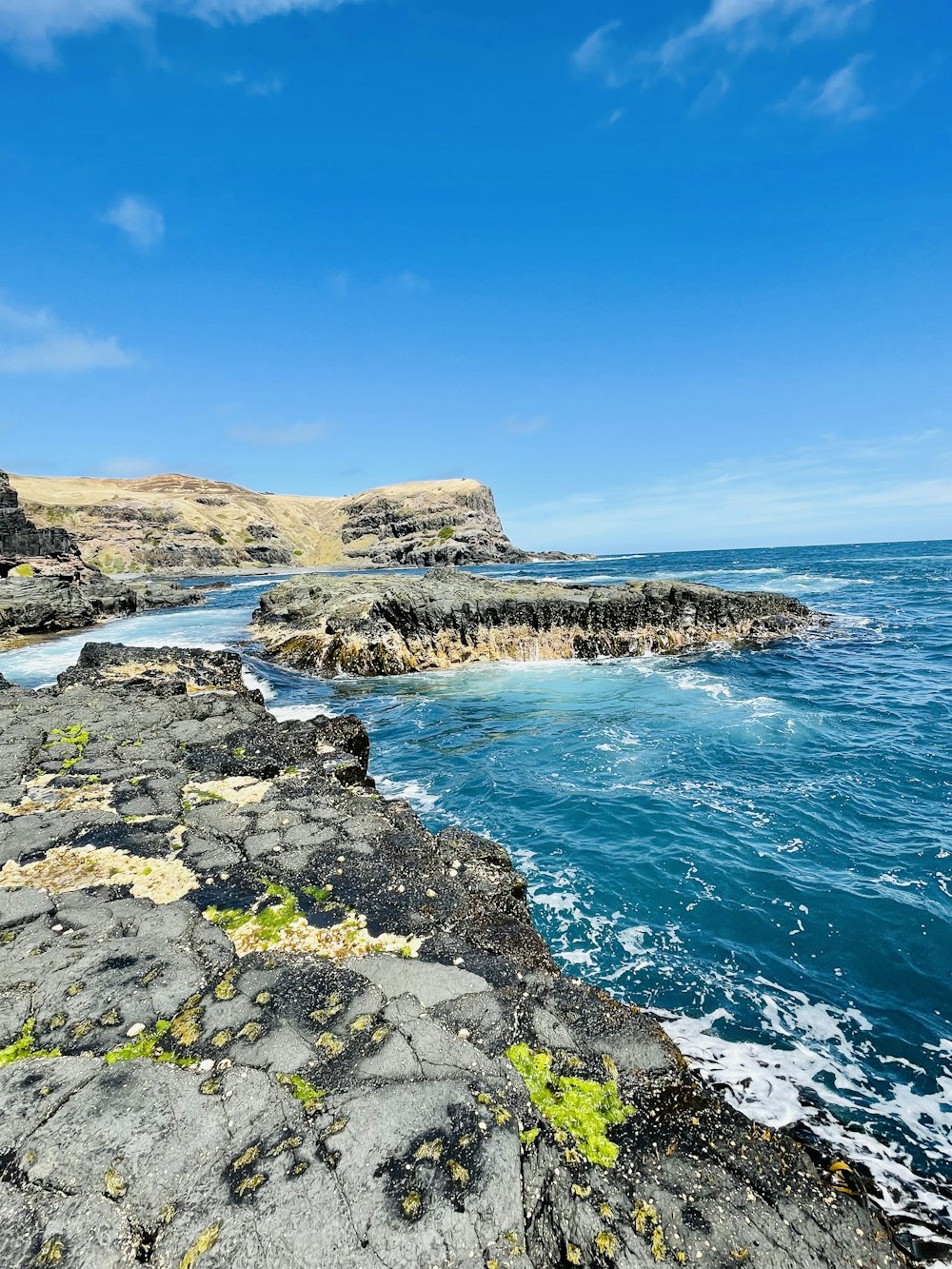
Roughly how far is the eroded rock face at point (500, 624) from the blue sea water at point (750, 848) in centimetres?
241

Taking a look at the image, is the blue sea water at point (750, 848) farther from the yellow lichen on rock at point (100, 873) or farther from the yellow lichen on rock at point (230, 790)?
the yellow lichen on rock at point (100, 873)

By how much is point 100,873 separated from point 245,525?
155 m

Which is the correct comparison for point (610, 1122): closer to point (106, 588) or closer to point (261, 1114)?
point (261, 1114)

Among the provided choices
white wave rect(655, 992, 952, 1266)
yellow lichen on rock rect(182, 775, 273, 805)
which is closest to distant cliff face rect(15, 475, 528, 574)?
yellow lichen on rock rect(182, 775, 273, 805)

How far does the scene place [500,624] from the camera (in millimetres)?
26484

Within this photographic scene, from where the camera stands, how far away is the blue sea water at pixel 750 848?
5.23m

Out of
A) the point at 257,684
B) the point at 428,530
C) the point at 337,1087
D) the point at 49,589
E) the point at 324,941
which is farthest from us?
the point at 428,530

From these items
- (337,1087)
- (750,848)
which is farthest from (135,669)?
(750,848)

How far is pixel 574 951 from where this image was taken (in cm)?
710

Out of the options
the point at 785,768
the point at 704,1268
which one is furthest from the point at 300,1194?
the point at 785,768

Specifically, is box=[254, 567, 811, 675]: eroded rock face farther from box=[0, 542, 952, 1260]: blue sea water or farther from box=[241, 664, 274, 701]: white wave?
box=[0, 542, 952, 1260]: blue sea water

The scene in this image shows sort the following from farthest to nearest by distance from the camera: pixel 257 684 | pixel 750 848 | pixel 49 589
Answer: pixel 49 589
pixel 257 684
pixel 750 848

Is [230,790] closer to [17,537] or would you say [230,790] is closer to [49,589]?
[49,589]

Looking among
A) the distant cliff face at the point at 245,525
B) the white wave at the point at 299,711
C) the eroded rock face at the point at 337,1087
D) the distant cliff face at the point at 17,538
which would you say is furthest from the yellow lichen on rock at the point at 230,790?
the distant cliff face at the point at 245,525
